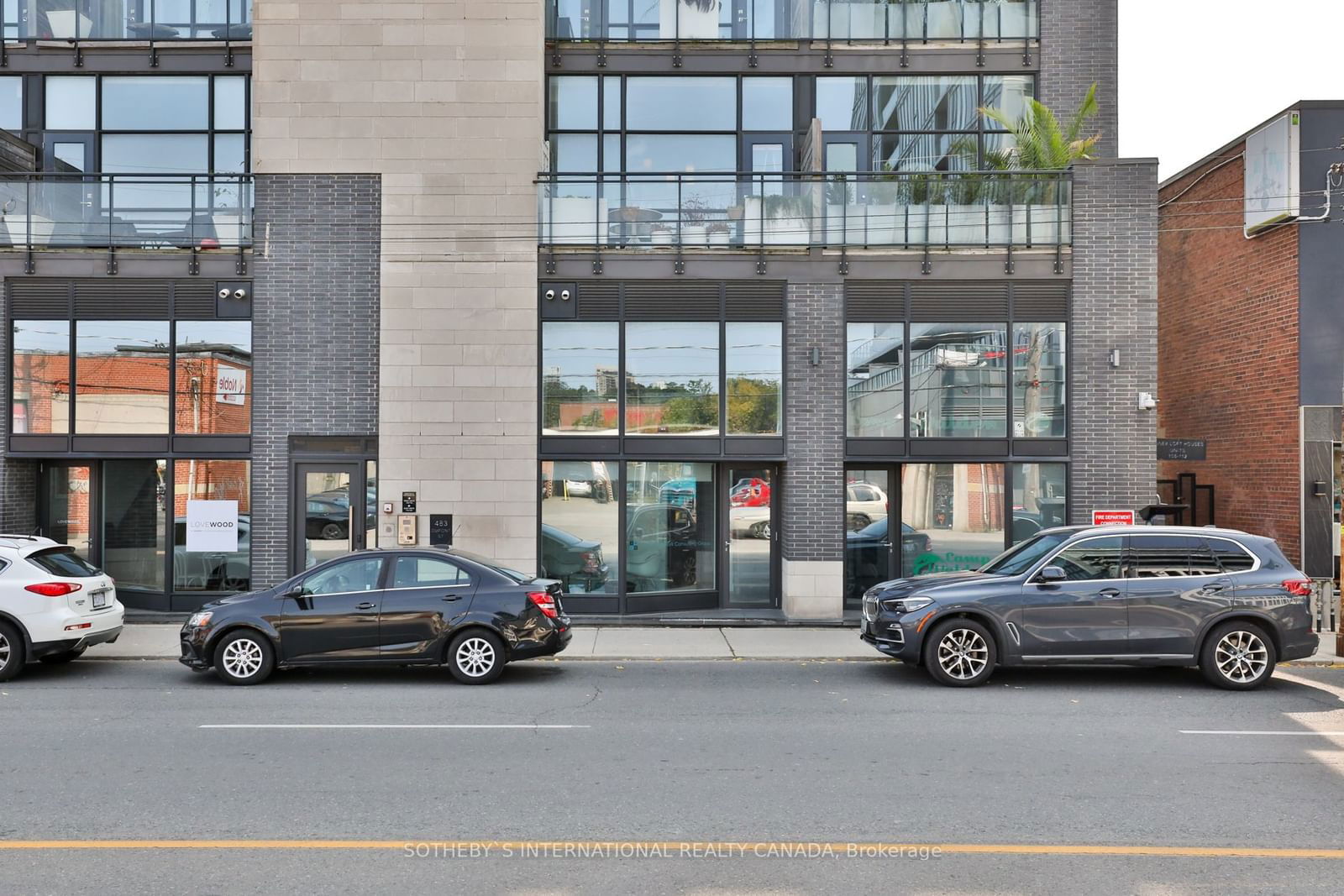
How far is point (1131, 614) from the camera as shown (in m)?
10.1

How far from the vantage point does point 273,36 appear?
14.8 m

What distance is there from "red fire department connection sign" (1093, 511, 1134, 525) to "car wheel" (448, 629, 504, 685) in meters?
9.14

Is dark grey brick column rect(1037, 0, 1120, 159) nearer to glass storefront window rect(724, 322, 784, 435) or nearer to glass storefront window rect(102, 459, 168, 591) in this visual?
glass storefront window rect(724, 322, 784, 435)

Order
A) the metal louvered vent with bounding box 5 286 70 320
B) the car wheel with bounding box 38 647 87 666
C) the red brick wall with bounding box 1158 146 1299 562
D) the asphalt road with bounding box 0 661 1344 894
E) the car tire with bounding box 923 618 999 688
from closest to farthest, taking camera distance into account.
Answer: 1. the asphalt road with bounding box 0 661 1344 894
2. the car tire with bounding box 923 618 999 688
3. the car wheel with bounding box 38 647 87 666
4. the metal louvered vent with bounding box 5 286 70 320
5. the red brick wall with bounding box 1158 146 1299 562

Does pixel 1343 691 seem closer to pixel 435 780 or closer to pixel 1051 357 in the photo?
pixel 1051 357

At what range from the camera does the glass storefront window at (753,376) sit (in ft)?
49.1

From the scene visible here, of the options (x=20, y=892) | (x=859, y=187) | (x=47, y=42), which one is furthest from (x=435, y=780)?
(x=47, y=42)

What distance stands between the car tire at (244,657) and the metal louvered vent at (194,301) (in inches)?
271

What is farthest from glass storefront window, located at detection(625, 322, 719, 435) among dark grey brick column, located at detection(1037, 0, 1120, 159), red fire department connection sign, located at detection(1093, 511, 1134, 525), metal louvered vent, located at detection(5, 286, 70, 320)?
metal louvered vent, located at detection(5, 286, 70, 320)

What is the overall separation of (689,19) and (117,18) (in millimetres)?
9584

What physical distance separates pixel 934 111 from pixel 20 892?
52.3 ft

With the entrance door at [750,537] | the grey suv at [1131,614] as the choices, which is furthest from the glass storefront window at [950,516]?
the grey suv at [1131,614]

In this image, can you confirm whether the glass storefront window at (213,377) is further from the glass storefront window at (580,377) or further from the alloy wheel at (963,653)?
the alloy wheel at (963,653)

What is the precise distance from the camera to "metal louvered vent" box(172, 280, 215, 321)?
14922mm
